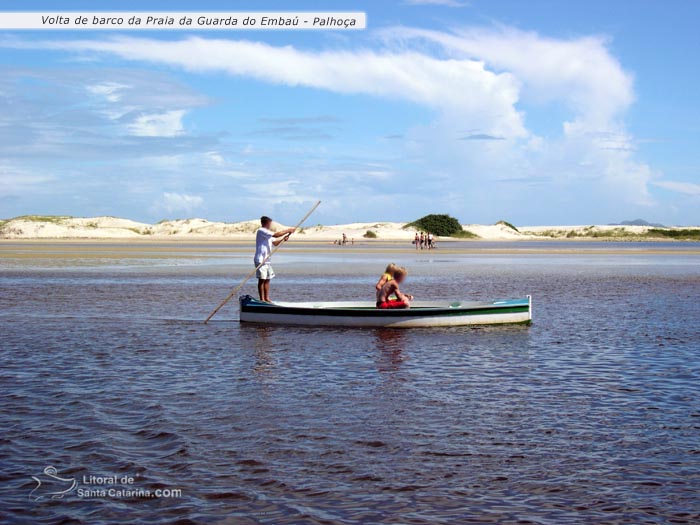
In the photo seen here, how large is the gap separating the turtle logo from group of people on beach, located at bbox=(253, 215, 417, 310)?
12.3 metres

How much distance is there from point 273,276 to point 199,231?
14143 centimetres

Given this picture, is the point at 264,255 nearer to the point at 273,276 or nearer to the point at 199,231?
the point at 273,276

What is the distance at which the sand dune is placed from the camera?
5453 inches

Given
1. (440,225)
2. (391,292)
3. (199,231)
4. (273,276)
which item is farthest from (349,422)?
(199,231)

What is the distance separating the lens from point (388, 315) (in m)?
19.6

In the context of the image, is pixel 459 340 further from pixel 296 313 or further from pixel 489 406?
pixel 489 406

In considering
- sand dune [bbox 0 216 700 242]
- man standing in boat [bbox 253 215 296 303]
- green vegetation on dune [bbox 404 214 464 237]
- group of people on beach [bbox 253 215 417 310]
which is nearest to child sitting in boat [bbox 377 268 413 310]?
group of people on beach [bbox 253 215 417 310]

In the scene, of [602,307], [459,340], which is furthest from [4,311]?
[602,307]

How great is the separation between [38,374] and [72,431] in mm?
4010

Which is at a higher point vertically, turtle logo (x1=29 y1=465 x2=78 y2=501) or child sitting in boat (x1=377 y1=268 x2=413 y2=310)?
child sitting in boat (x1=377 y1=268 x2=413 y2=310)

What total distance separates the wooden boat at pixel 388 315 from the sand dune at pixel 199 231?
104832 millimetres

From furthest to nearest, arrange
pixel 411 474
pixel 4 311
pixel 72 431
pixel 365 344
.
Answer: pixel 4 311 → pixel 365 344 → pixel 72 431 → pixel 411 474

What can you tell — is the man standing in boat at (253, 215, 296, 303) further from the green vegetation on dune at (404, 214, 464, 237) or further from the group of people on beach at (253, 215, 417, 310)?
the green vegetation on dune at (404, 214, 464, 237)

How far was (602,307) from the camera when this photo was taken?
25062 mm
